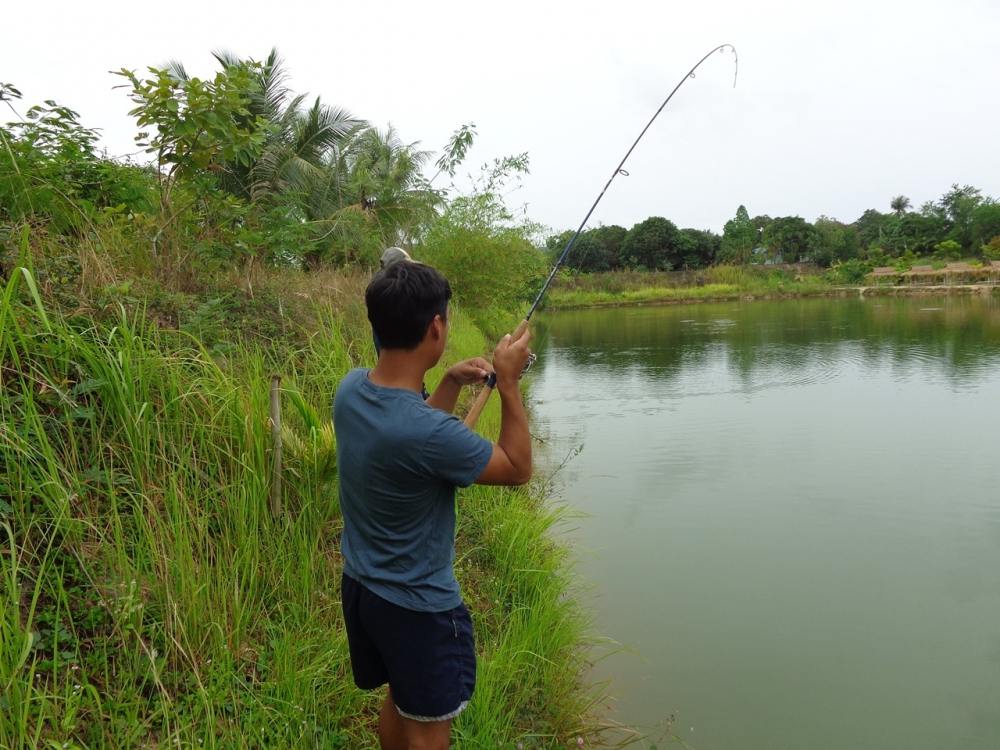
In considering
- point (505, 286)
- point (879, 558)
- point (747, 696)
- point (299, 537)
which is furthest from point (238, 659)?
point (505, 286)

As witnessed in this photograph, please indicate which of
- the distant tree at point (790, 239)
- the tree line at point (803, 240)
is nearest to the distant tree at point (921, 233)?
the tree line at point (803, 240)

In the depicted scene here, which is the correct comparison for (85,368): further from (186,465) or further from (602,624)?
(602,624)

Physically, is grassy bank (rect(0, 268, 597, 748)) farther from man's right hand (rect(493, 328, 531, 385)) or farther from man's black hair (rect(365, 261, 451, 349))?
man's right hand (rect(493, 328, 531, 385))

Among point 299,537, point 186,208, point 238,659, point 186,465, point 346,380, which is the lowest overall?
point 238,659

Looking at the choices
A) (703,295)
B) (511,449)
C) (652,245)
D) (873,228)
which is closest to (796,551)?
(511,449)

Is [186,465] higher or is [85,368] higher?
[85,368]

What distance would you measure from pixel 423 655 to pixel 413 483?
1.21 ft

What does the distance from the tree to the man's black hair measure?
157 feet

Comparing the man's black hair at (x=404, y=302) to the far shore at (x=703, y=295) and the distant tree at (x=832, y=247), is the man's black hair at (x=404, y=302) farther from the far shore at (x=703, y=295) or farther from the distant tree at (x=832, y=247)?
the distant tree at (x=832, y=247)

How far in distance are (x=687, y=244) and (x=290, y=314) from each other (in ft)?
151

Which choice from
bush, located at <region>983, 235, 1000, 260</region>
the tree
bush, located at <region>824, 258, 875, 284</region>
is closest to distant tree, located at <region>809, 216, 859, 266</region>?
the tree

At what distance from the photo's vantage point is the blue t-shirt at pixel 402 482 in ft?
4.31

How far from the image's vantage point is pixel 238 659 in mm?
1998

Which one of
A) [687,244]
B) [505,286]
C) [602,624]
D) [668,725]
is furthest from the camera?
[687,244]
